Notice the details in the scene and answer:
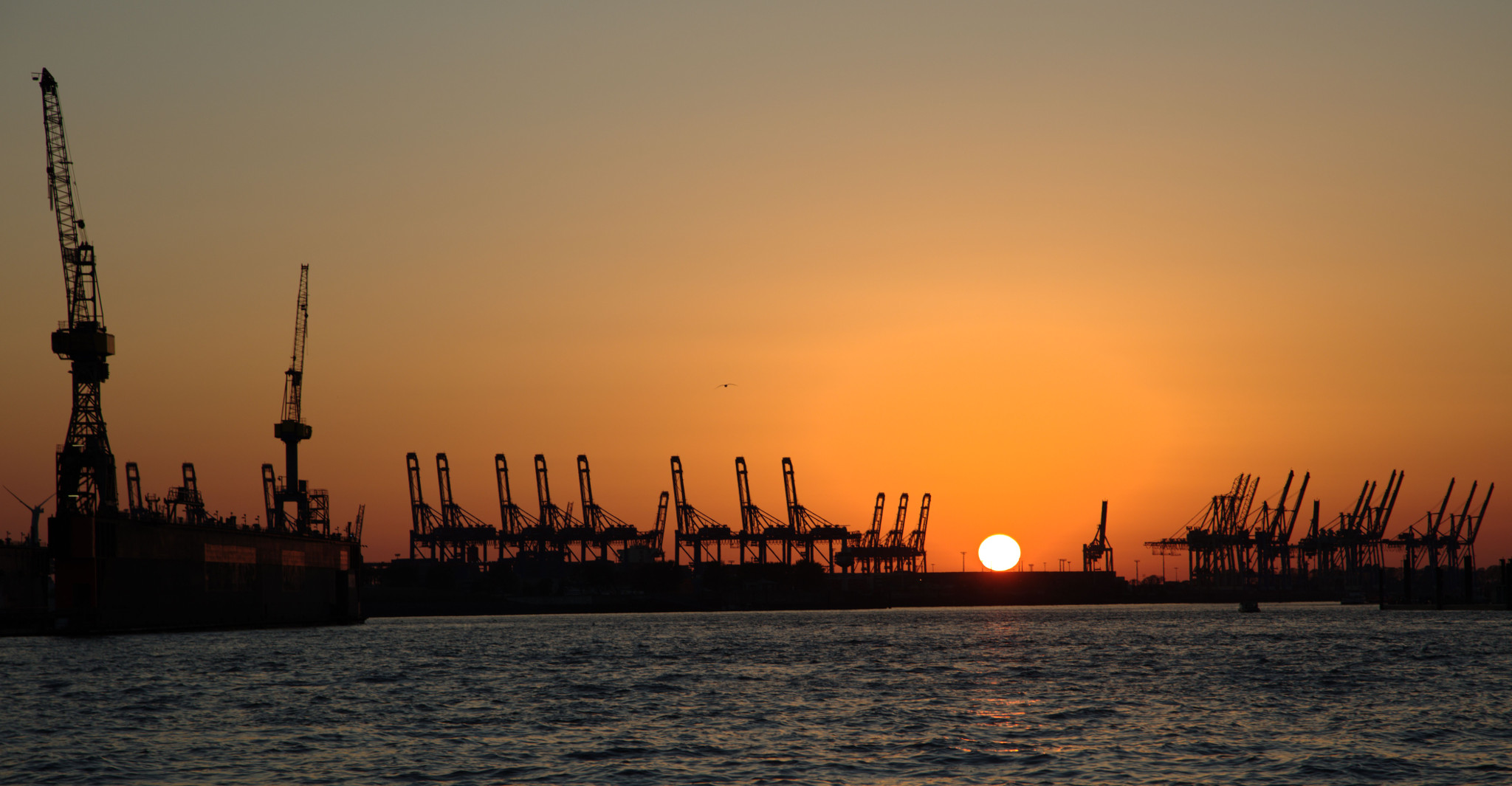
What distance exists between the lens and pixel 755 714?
1735 inches

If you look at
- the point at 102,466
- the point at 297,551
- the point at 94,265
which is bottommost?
the point at 297,551

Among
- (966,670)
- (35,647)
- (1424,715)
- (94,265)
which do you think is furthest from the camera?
(94,265)

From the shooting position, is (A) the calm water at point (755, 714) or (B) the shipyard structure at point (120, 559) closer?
(A) the calm water at point (755, 714)

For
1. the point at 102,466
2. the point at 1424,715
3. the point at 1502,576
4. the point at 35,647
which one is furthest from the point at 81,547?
the point at 1502,576

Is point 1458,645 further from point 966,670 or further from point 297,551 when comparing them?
point 297,551

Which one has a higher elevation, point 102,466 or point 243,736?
point 102,466

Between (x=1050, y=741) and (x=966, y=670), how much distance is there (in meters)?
28.0

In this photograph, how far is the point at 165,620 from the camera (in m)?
94.8

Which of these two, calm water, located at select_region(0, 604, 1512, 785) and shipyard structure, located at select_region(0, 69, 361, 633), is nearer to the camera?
calm water, located at select_region(0, 604, 1512, 785)

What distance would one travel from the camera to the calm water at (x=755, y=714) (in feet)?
105

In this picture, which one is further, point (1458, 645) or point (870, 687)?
point (1458, 645)

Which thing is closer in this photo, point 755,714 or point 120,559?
point 755,714

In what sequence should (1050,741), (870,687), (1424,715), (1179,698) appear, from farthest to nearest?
(870,687), (1179,698), (1424,715), (1050,741)

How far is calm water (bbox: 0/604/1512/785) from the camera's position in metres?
32.0
